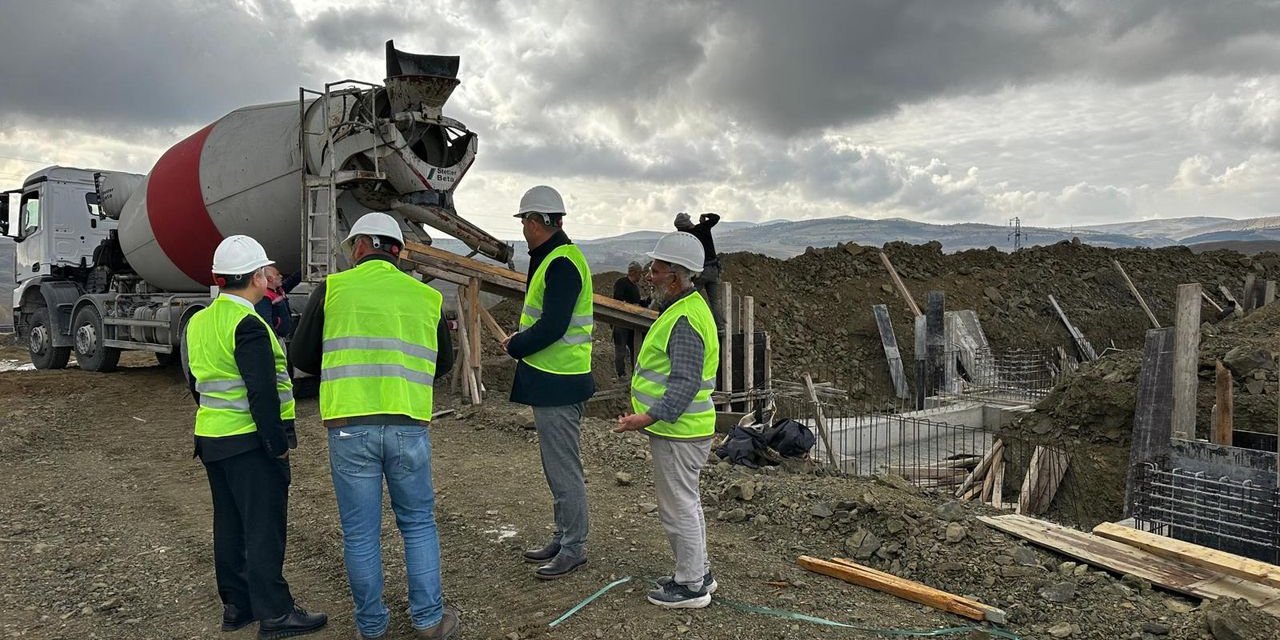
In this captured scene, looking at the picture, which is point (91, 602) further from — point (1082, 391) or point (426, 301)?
point (1082, 391)

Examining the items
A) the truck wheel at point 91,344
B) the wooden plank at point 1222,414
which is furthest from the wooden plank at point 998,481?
the truck wheel at point 91,344

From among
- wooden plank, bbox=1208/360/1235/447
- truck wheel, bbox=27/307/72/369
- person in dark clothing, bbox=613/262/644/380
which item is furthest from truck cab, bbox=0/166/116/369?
wooden plank, bbox=1208/360/1235/447

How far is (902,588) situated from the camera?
3799 mm

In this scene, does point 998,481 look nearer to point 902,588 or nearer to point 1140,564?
point 1140,564

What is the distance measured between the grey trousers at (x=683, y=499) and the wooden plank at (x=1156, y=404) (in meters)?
6.08

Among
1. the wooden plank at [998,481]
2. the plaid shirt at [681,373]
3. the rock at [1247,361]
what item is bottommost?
the wooden plank at [998,481]

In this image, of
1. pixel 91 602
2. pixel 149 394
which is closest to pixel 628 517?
pixel 91 602

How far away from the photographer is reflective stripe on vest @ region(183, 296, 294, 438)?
3.16 metres

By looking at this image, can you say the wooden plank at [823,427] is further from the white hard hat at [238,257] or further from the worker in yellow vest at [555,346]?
the white hard hat at [238,257]

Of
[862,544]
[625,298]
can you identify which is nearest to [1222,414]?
[862,544]

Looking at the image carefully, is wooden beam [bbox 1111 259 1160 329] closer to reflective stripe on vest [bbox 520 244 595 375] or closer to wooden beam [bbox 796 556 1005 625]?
wooden beam [bbox 796 556 1005 625]

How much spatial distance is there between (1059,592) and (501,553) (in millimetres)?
2760

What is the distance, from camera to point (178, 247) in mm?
9961

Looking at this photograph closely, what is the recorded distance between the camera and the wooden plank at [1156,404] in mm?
7723
